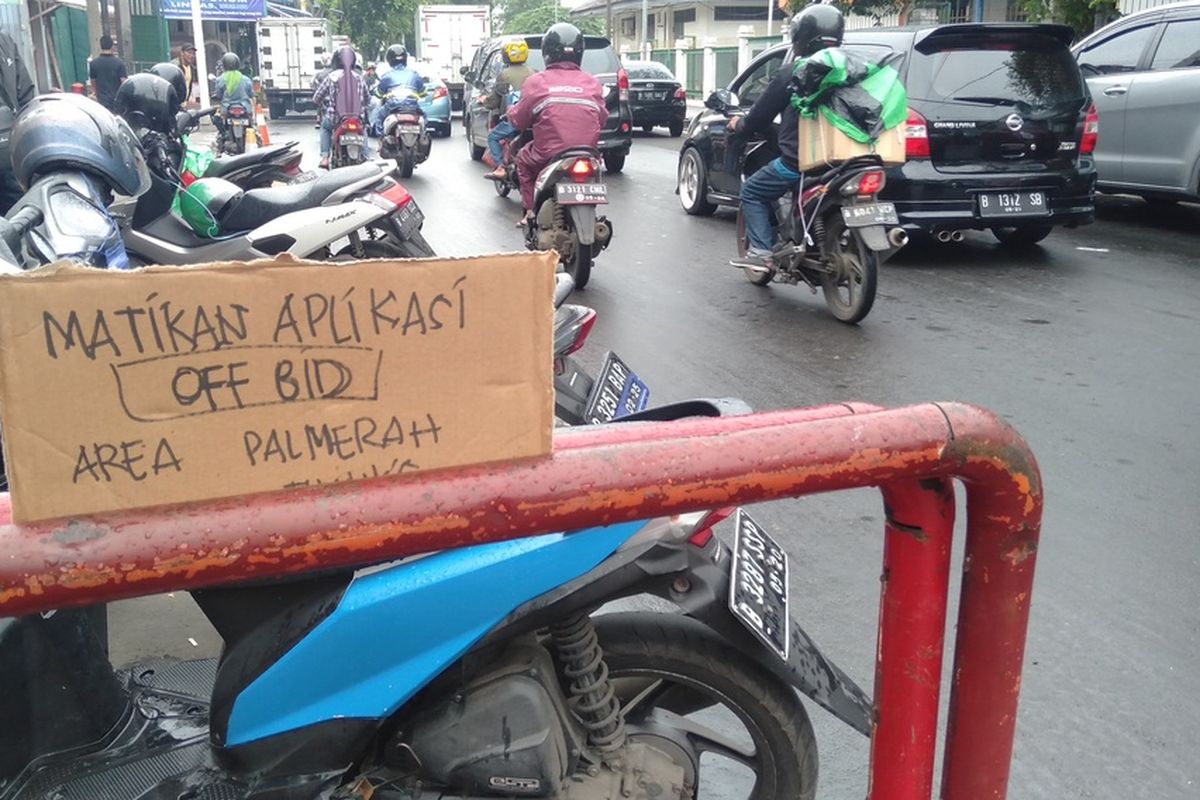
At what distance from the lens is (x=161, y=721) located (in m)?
2.51

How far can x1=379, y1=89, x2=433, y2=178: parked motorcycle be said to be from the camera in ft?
50.2

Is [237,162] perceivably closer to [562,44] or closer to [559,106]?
[559,106]

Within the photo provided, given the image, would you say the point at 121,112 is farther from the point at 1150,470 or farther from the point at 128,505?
the point at 128,505

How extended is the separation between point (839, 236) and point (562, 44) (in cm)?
249

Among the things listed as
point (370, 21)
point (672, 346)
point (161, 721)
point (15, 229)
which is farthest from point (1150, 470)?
point (370, 21)

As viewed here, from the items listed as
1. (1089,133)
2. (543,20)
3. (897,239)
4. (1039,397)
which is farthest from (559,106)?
(543,20)

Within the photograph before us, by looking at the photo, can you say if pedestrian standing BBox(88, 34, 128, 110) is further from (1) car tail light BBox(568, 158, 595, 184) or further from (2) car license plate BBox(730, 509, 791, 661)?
(2) car license plate BBox(730, 509, 791, 661)

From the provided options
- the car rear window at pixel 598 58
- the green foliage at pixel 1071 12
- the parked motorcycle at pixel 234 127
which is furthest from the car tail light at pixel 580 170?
the parked motorcycle at pixel 234 127

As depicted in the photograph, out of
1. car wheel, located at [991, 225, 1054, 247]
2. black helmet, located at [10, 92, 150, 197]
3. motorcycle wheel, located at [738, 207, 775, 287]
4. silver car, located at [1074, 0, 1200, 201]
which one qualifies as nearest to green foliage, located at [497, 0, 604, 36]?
silver car, located at [1074, 0, 1200, 201]

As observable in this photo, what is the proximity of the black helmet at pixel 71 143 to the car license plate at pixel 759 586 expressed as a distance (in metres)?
2.34

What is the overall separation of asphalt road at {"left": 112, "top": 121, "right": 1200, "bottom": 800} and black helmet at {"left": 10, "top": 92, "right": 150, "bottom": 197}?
1336 millimetres

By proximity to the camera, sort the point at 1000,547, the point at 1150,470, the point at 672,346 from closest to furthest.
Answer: the point at 1000,547
the point at 1150,470
the point at 672,346

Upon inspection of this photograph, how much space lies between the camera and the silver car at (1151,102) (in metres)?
9.12

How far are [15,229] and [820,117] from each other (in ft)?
15.2
